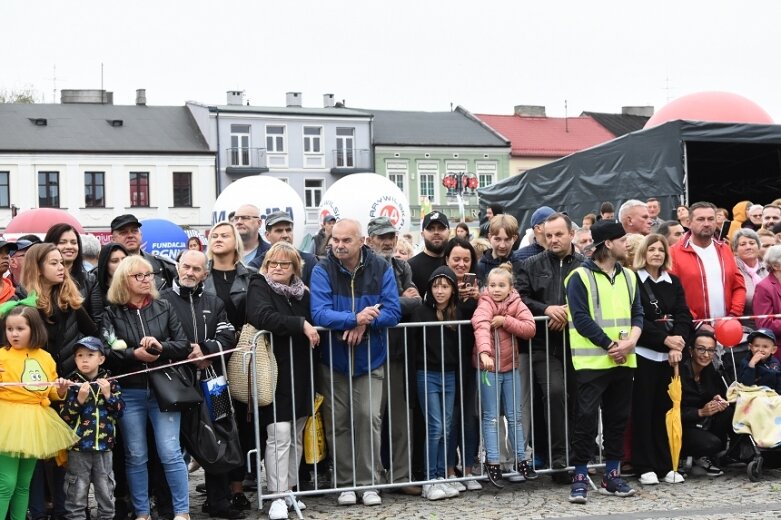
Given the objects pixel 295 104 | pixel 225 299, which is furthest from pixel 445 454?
pixel 295 104

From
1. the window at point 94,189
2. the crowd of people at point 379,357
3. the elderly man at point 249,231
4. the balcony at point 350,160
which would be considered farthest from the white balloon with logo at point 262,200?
the balcony at point 350,160

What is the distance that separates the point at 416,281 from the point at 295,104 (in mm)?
54591

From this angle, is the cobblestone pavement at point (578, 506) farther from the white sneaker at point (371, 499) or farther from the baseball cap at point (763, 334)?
the baseball cap at point (763, 334)

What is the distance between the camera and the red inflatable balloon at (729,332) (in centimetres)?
764

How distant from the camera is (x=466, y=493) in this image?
7.21 metres

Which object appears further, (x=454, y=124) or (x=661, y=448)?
(x=454, y=124)

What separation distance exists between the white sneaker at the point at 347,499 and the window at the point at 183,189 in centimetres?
4987

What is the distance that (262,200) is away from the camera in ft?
42.7

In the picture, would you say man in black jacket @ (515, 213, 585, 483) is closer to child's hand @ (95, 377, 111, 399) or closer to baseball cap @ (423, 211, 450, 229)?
baseball cap @ (423, 211, 450, 229)

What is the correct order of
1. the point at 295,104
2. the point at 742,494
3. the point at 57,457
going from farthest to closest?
1. the point at 295,104
2. the point at 742,494
3. the point at 57,457

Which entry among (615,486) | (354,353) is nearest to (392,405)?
(354,353)

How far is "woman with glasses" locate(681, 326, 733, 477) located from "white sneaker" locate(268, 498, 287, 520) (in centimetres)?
314

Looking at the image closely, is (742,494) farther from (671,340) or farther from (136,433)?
(136,433)

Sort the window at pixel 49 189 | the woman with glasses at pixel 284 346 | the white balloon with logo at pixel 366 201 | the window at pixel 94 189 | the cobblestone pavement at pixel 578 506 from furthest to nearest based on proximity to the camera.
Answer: the window at pixel 94 189 → the window at pixel 49 189 → the white balloon with logo at pixel 366 201 → the woman with glasses at pixel 284 346 → the cobblestone pavement at pixel 578 506
